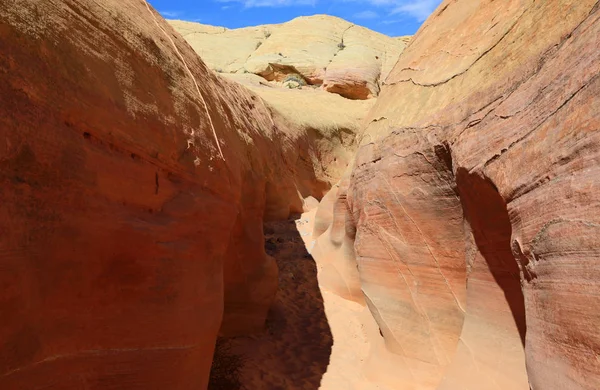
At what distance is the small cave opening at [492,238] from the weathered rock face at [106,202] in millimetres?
2110

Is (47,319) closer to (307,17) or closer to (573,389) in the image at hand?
(573,389)

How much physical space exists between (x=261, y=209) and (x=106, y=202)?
3.12m

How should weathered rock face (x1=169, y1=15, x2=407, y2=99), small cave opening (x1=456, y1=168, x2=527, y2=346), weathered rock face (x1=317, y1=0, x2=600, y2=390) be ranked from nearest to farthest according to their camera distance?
weathered rock face (x1=317, y1=0, x2=600, y2=390)
small cave opening (x1=456, y1=168, x2=527, y2=346)
weathered rock face (x1=169, y1=15, x2=407, y2=99)

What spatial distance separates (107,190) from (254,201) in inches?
114

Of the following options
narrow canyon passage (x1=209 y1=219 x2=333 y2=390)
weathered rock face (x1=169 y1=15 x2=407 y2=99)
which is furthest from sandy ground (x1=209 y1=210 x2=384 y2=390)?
weathered rock face (x1=169 y1=15 x2=407 y2=99)

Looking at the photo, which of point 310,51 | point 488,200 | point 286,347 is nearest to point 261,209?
point 286,347

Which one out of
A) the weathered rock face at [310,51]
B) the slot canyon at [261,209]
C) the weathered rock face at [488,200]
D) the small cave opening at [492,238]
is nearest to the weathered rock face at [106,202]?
the slot canyon at [261,209]

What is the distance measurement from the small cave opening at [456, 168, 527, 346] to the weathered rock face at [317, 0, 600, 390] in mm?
11

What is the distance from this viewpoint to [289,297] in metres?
6.39

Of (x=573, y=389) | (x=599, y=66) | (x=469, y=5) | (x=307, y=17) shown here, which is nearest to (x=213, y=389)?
(x=573, y=389)

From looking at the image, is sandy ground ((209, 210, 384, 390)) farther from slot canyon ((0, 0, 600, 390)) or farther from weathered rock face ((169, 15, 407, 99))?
weathered rock face ((169, 15, 407, 99))

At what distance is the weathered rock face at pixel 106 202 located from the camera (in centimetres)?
207

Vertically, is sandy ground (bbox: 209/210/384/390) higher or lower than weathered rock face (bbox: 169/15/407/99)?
lower

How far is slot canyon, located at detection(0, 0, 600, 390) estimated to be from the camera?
6.75 ft
